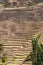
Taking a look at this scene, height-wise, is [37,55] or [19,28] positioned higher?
[19,28]

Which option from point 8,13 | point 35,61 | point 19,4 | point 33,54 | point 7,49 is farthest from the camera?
point 19,4

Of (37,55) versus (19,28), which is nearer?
(37,55)

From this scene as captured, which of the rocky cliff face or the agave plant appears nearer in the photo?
the agave plant

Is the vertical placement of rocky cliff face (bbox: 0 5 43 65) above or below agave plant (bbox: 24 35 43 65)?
above

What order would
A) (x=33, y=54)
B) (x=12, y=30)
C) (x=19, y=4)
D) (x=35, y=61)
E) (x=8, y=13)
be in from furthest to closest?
(x=19, y=4) → (x=8, y=13) → (x=12, y=30) → (x=33, y=54) → (x=35, y=61)

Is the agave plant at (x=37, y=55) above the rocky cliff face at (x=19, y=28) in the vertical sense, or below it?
below

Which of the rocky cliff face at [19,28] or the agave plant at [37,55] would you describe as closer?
the agave plant at [37,55]

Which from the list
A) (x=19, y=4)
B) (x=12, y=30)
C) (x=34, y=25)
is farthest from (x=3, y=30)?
(x=19, y=4)

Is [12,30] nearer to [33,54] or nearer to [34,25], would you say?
[34,25]
